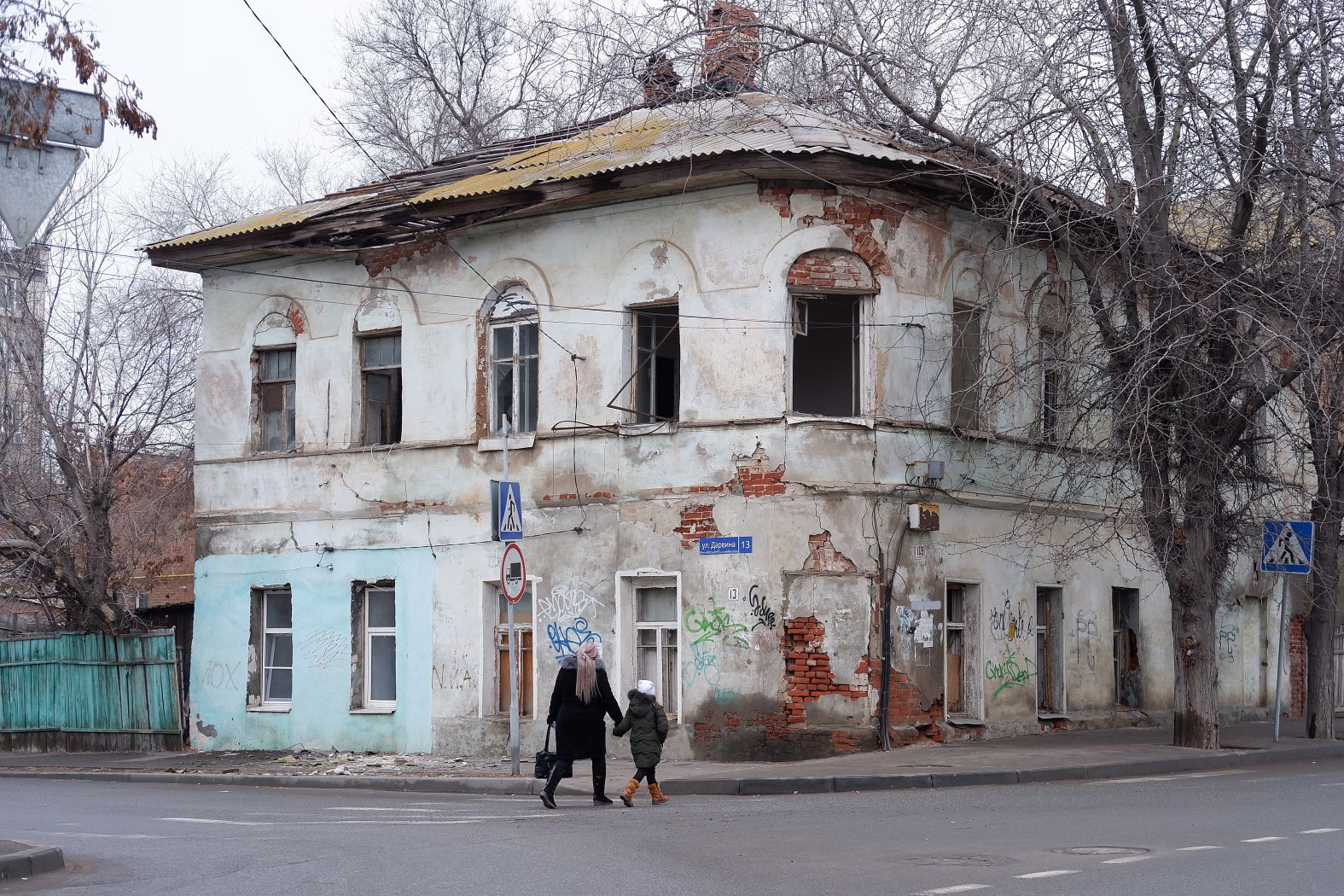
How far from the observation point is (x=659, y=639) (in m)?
21.3

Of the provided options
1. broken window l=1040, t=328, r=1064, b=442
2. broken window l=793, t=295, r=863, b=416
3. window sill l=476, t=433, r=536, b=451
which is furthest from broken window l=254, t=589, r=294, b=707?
broken window l=1040, t=328, r=1064, b=442

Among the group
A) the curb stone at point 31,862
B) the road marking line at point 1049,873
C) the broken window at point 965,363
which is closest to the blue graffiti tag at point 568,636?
the broken window at point 965,363

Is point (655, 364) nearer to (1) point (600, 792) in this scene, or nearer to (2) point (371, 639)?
(2) point (371, 639)

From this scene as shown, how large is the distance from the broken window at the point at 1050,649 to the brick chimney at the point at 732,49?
8.86 m

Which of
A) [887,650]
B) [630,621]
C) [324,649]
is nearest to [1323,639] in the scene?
[887,650]

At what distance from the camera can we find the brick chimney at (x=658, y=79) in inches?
741

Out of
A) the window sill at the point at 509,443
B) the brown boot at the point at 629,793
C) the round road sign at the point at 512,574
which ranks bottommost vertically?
the brown boot at the point at 629,793

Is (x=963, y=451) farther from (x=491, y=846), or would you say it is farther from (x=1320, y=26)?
(x=491, y=846)

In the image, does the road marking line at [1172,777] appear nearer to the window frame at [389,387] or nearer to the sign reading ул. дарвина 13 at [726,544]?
the sign reading ул. дарвина 13 at [726,544]

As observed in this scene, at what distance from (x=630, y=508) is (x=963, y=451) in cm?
443

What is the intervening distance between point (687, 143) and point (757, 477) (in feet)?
14.4

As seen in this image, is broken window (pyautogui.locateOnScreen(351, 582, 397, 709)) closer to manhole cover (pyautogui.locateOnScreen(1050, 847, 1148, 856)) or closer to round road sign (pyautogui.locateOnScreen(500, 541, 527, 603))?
round road sign (pyautogui.locateOnScreen(500, 541, 527, 603))

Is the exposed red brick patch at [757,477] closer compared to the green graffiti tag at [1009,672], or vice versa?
the exposed red brick patch at [757,477]

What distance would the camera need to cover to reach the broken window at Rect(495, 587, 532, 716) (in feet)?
74.4
